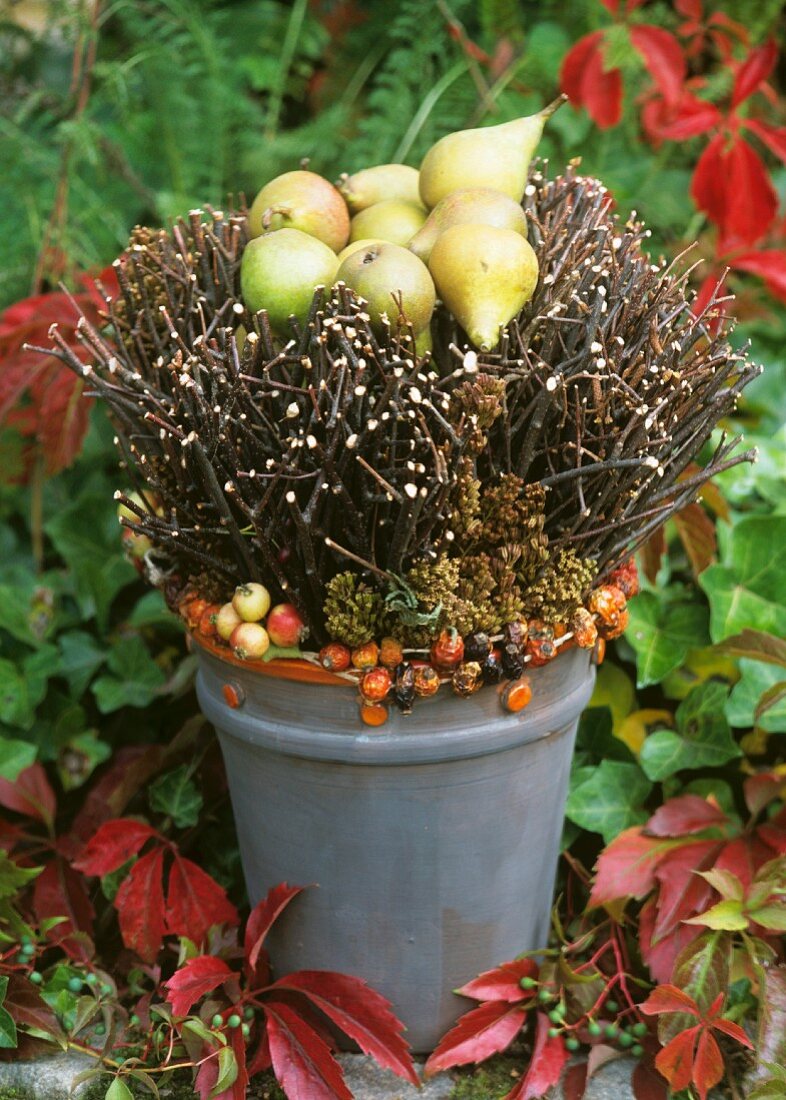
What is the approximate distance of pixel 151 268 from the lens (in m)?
1.32

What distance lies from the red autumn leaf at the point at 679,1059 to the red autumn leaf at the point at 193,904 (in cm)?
55

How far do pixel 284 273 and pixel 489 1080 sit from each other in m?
0.95

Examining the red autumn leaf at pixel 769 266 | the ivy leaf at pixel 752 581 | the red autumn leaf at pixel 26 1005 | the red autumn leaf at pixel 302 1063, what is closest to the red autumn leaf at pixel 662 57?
the red autumn leaf at pixel 769 266

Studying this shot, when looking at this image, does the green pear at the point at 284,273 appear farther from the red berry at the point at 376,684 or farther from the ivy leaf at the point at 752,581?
the ivy leaf at the point at 752,581

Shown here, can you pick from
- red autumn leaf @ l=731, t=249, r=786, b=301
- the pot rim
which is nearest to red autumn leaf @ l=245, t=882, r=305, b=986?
the pot rim

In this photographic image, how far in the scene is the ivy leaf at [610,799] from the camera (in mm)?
1466

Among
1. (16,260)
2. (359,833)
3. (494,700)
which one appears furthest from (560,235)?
(16,260)

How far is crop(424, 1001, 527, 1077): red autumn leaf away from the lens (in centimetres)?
120

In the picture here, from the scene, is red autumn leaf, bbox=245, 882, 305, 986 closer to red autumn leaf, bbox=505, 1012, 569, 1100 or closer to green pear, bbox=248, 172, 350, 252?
red autumn leaf, bbox=505, 1012, 569, 1100

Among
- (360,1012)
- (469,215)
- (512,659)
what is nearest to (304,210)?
(469,215)

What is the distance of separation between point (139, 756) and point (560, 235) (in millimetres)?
974

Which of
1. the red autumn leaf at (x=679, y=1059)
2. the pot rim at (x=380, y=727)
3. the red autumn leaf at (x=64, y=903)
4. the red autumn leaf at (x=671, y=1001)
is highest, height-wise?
the pot rim at (x=380, y=727)

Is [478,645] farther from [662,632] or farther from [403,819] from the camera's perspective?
[662,632]

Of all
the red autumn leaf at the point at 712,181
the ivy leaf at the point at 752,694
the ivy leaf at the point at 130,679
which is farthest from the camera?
the red autumn leaf at the point at 712,181
